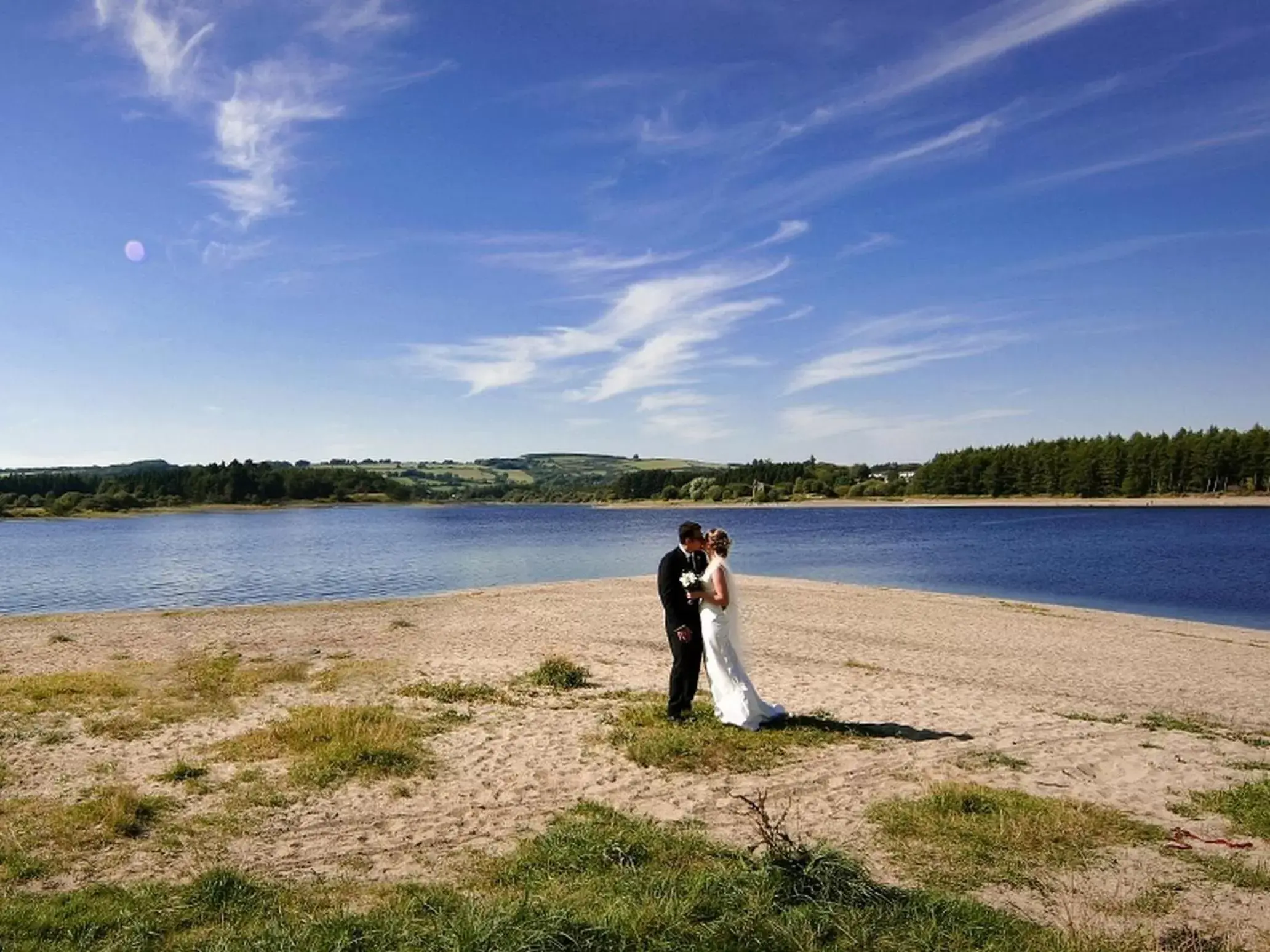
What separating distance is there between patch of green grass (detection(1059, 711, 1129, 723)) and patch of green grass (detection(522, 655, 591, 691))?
7791 millimetres

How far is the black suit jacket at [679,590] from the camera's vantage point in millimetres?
11930

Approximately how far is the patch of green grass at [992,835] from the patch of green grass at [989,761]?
1.11 meters

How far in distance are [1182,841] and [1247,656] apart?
16.9 meters

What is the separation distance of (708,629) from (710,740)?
5.40ft

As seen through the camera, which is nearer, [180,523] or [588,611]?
[588,611]

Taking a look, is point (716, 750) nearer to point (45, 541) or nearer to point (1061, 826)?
point (1061, 826)

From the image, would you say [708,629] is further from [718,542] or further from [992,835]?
[992,835]

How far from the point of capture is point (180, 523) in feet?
410

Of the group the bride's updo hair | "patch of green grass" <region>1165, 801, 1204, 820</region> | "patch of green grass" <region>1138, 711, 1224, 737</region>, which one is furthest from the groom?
"patch of green grass" <region>1138, 711, 1224, 737</region>

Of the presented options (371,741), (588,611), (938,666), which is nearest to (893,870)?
(371,741)

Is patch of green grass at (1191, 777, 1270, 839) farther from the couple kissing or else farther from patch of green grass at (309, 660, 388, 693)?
patch of green grass at (309, 660, 388, 693)

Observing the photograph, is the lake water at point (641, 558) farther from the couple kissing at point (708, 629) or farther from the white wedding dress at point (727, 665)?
the couple kissing at point (708, 629)

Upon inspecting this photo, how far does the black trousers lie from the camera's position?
39.1 ft

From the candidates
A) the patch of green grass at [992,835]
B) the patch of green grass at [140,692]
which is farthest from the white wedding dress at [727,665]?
the patch of green grass at [140,692]
